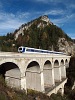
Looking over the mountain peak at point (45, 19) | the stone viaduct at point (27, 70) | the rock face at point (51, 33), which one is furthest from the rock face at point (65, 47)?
the stone viaduct at point (27, 70)

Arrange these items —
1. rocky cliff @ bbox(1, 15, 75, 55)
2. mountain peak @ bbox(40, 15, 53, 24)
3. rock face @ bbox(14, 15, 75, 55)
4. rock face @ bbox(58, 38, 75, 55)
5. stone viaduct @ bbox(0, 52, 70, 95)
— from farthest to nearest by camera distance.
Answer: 1. mountain peak @ bbox(40, 15, 53, 24)
2. rocky cliff @ bbox(1, 15, 75, 55)
3. rock face @ bbox(14, 15, 75, 55)
4. rock face @ bbox(58, 38, 75, 55)
5. stone viaduct @ bbox(0, 52, 70, 95)

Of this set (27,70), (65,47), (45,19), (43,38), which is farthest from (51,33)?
(27,70)

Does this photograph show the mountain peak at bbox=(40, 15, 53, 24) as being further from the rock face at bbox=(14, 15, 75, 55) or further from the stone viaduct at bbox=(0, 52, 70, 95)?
the stone viaduct at bbox=(0, 52, 70, 95)

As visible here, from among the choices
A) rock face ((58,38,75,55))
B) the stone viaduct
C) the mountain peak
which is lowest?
the stone viaduct

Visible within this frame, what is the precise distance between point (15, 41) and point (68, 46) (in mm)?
33818

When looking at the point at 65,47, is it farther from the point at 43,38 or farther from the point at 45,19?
the point at 45,19

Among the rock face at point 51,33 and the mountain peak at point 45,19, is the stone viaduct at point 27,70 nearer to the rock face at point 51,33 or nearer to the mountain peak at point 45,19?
the rock face at point 51,33

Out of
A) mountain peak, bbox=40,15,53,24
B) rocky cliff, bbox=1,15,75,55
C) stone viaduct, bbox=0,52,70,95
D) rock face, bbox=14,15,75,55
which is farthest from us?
mountain peak, bbox=40,15,53,24

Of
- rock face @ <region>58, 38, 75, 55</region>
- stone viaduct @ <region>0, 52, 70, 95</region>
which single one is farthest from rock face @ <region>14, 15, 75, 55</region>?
stone viaduct @ <region>0, 52, 70, 95</region>

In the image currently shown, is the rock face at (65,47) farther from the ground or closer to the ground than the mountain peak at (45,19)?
closer to the ground

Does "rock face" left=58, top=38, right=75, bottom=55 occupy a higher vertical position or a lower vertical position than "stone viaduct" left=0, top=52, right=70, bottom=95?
higher

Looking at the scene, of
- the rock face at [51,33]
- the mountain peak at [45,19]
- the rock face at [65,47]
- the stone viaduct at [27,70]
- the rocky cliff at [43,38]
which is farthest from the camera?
the mountain peak at [45,19]

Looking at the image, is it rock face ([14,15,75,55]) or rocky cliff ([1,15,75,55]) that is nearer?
rock face ([14,15,75,55])

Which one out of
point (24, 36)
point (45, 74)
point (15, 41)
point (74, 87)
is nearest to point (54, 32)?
point (24, 36)
